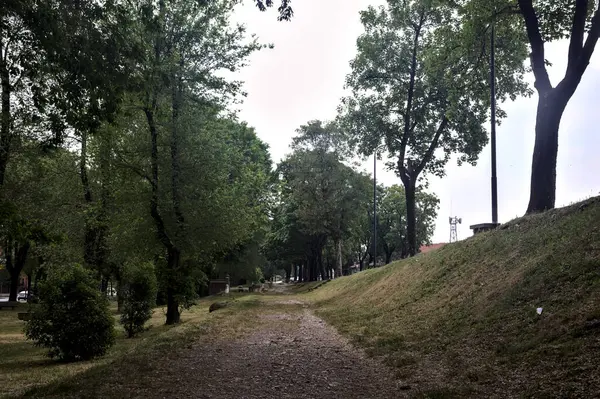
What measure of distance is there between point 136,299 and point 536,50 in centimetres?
1435

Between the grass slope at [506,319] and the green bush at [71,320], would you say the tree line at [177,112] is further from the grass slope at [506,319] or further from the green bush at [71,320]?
the grass slope at [506,319]

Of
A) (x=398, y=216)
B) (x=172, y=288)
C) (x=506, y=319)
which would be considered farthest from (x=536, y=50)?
(x=398, y=216)

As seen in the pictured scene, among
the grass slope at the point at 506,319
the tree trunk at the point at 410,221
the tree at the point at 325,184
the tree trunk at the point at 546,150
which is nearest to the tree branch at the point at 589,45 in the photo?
the tree trunk at the point at 546,150

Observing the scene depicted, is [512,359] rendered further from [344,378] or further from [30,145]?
[30,145]

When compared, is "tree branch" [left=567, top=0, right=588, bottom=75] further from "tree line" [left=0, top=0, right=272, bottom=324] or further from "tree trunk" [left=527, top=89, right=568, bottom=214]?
"tree line" [left=0, top=0, right=272, bottom=324]

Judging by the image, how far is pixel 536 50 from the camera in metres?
13.6

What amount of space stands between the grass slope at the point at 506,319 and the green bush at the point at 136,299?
6309mm

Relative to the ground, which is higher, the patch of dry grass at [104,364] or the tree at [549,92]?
the tree at [549,92]

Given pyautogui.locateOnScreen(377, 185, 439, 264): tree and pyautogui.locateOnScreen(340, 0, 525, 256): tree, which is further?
pyautogui.locateOnScreen(377, 185, 439, 264): tree

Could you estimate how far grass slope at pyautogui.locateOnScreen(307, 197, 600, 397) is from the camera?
542cm

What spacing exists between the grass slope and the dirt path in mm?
484

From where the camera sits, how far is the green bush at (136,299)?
15773mm

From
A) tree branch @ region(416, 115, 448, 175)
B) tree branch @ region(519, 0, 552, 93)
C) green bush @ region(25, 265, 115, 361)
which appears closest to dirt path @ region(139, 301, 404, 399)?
green bush @ region(25, 265, 115, 361)

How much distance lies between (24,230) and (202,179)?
980 centimetres
